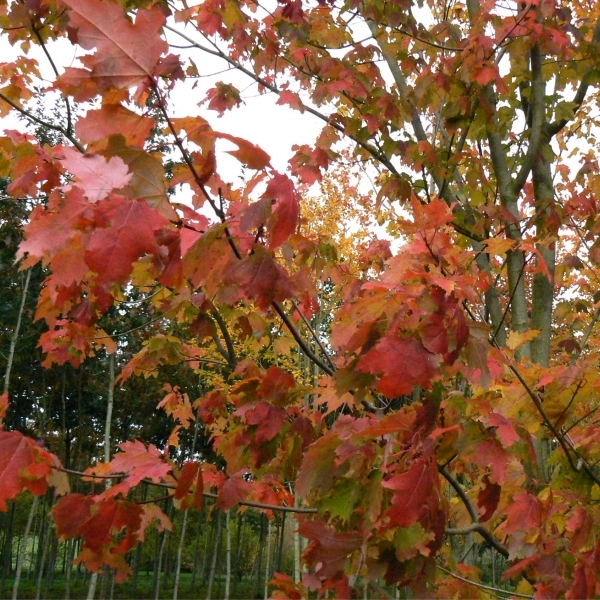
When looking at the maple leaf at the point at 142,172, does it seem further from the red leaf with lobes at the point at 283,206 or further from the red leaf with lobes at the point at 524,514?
the red leaf with lobes at the point at 524,514

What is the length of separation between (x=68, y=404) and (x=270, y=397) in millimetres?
13114

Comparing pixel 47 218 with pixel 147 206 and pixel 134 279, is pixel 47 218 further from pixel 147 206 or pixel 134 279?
pixel 134 279

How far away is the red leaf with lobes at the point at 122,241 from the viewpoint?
37.4 inches

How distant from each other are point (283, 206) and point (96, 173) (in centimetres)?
35

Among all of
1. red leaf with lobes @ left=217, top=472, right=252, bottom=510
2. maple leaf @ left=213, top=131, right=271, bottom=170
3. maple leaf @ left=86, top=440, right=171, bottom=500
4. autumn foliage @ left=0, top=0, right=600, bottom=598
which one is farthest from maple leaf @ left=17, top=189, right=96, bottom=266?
red leaf with lobes @ left=217, top=472, right=252, bottom=510

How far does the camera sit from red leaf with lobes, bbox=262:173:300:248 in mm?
1116

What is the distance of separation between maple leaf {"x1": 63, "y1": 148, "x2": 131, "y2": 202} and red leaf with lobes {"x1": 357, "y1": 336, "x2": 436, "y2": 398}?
0.58 m

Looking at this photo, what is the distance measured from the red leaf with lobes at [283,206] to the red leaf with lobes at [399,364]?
299 millimetres

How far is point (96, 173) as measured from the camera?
0.99m

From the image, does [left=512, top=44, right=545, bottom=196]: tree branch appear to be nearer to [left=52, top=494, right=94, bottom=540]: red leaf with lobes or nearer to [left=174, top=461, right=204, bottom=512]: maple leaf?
[left=174, top=461, right=204, bottom=512]: maple leaf

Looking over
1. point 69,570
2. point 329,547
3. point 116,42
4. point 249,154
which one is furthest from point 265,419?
point 69,570

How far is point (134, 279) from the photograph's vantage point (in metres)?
1.86

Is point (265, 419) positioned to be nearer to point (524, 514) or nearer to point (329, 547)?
point (329, 547)

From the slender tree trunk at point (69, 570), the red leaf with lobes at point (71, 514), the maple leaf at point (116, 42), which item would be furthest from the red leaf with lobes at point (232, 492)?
the slender tree trunk at point (69, 570)
